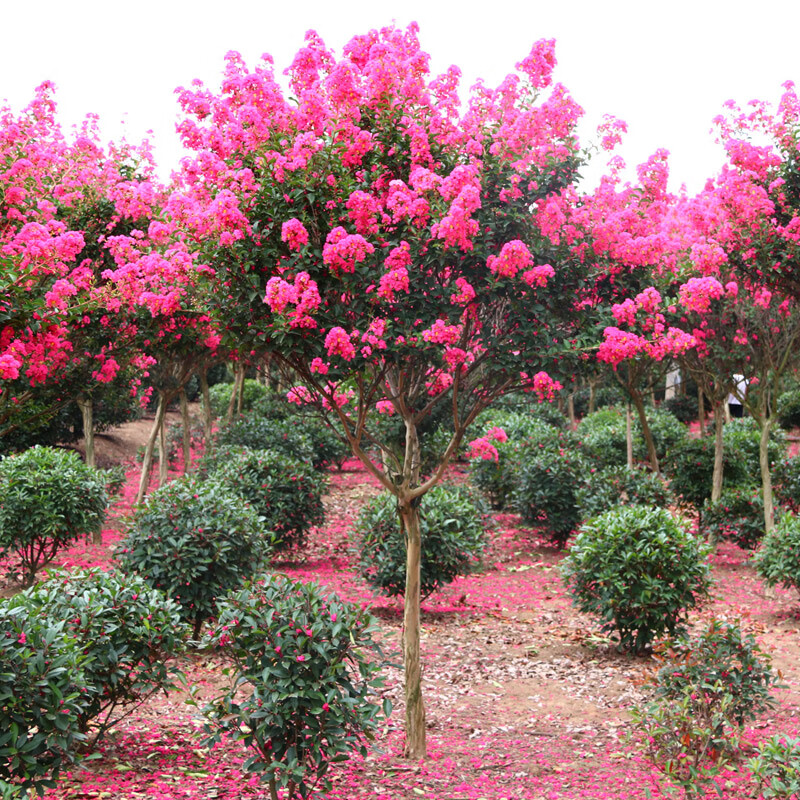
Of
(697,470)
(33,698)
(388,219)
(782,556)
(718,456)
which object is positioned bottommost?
(782,556)

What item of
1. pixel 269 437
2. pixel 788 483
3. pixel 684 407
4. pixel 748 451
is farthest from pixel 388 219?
pixel 684 407

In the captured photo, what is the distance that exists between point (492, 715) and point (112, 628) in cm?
332

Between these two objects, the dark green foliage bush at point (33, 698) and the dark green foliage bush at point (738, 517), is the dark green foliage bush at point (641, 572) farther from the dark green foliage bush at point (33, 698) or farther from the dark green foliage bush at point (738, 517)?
the dark green foliage bush at point (33, 698)

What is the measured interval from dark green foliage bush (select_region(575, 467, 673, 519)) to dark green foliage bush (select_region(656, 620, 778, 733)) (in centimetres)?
636

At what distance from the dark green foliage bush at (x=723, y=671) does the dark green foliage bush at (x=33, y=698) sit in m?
3.58

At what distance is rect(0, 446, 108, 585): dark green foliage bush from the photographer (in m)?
9.34

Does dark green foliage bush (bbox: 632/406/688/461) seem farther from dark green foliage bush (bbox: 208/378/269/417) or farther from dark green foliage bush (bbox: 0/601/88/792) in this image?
dark green foliage bush (bbox: 0/601/88/792)

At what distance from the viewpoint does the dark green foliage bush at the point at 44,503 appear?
9344 millimetres

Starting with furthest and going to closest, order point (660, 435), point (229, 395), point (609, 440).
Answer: point (229, 395) → point (660, 435) → point (609, 440)

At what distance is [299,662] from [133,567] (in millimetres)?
3779

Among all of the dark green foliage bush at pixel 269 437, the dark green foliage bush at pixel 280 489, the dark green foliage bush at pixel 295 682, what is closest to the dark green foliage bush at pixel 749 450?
the dark green foliage bush at pixel 280 489

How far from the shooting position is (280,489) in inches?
452

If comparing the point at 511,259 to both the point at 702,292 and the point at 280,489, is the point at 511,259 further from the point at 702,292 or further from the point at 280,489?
the point at 280,489

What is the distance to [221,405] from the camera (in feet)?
83.7
